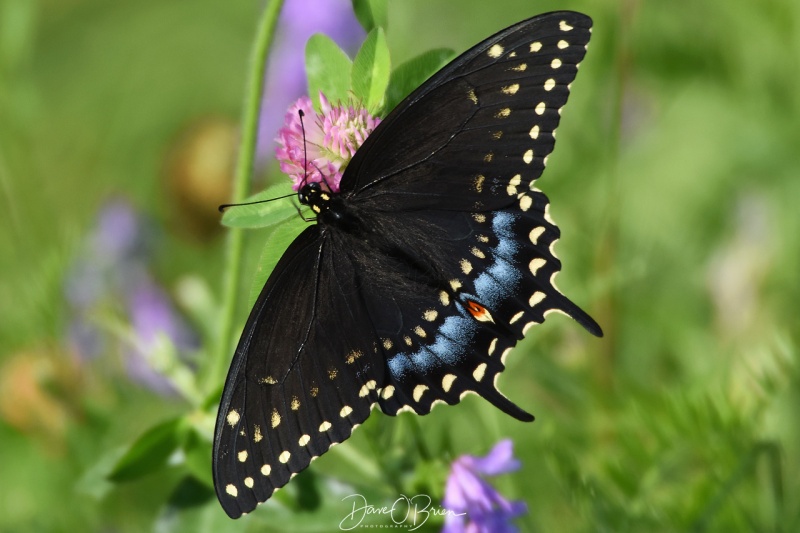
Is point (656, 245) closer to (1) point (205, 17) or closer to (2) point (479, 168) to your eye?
(2) point (479, 168)

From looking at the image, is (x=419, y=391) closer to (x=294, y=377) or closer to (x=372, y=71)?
(x=294, y=377)

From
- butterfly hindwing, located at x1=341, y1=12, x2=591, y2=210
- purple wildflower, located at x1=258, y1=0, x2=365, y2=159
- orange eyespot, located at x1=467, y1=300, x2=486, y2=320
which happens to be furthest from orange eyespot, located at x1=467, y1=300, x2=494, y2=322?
purple wildflower, located at x1=258, y1=0, x2=365, y2=159

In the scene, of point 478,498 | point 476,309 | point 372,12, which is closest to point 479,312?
point 476,309

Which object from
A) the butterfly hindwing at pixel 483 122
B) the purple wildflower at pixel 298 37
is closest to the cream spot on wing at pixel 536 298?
the butterfly hindwing at pixel 483 122

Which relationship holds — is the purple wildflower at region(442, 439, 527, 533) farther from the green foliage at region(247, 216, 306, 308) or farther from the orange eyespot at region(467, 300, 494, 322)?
the green foliage at region(247, 216, 306, 308)

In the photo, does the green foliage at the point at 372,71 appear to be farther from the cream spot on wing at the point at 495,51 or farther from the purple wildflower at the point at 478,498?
the purple wildflower at the point at 478,498

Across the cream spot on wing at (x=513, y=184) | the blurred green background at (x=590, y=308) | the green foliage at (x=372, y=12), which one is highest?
the green foliage at (x=372, y=12)
